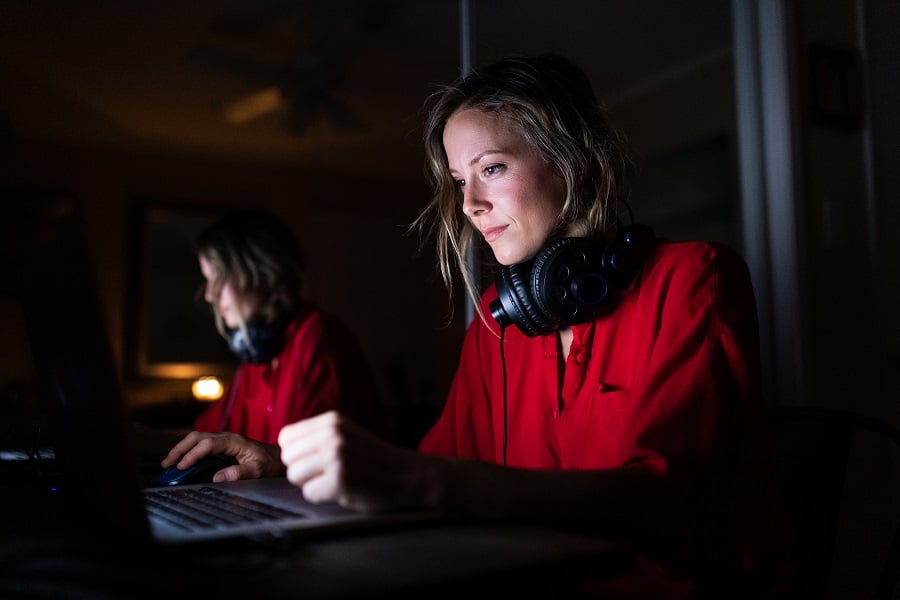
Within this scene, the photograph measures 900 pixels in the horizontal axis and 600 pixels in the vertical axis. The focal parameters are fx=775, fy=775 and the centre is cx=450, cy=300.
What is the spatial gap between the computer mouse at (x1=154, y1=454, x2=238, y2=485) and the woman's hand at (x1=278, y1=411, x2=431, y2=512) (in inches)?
18.5

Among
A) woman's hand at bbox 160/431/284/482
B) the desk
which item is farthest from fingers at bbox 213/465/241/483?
the desk

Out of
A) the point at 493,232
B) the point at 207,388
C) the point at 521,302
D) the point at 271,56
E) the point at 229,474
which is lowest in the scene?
the point at 207,388

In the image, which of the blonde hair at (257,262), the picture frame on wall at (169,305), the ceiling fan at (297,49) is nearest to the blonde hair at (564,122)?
the blonde hair at (257,262)

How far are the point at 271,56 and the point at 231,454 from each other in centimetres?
315

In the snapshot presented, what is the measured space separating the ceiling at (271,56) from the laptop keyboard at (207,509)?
2.03 m

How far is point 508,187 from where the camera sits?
121 centimetres

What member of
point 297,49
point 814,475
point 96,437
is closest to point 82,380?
point 96,437

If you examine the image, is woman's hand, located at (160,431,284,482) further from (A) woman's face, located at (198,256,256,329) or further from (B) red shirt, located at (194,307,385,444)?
(A) woman's face, located at (198,256,256,329)

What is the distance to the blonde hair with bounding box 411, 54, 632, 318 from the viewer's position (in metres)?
1.21

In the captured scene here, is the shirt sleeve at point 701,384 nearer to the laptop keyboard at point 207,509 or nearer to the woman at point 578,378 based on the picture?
the woman at point 578,378

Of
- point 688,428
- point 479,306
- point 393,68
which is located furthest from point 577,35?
point 688,428

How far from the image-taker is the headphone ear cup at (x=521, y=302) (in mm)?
1066

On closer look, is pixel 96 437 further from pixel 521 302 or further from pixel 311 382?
pixel 311 382

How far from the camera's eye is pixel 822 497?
1.12 meters
